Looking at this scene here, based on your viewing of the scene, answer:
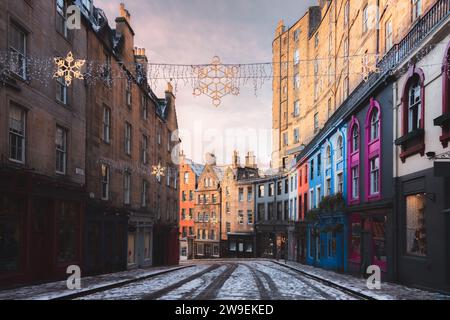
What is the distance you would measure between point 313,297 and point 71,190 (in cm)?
1052

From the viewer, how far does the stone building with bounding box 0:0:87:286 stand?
14492 mm

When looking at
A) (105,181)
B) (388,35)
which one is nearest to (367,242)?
(388,35)

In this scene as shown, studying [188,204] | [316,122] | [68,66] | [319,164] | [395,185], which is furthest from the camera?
[188,204]

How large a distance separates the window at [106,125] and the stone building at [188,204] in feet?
147

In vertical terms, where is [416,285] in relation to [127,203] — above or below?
below

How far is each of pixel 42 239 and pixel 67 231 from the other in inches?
62.4

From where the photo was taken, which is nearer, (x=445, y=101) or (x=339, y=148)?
(x=445, y=101)

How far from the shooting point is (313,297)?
44.1ft

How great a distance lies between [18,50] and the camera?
15312 millimetres

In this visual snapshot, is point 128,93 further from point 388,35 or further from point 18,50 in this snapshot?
point 388,35

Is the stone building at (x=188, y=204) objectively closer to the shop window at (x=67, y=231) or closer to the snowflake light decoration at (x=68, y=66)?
the shop window at (x=67, y=231)

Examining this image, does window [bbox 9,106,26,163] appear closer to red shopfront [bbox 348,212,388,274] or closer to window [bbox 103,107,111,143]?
window [bbox 103,107,111,143]

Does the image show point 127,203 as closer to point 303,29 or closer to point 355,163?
point 355,163
